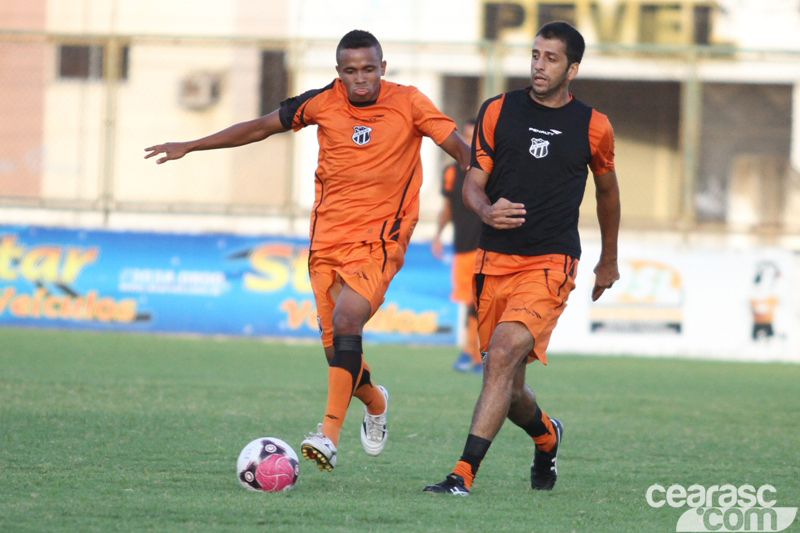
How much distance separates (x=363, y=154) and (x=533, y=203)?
1.02 metres

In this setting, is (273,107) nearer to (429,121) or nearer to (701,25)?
(701,25)

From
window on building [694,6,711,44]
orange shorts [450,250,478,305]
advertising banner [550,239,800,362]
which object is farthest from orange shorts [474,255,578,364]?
window on building [694,6,711,44]

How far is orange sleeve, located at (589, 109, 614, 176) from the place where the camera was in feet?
17.8

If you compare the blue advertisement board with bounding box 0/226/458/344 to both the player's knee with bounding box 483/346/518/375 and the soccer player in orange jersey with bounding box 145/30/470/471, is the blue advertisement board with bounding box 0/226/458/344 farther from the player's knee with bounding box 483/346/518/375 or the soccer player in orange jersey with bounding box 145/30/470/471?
the player's knee with bounding box 483/346/518/375

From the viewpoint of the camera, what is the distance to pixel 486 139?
5461 millimetres

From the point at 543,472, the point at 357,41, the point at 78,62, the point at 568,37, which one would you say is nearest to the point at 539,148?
the point at 568,37

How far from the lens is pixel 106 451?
600 centimetres

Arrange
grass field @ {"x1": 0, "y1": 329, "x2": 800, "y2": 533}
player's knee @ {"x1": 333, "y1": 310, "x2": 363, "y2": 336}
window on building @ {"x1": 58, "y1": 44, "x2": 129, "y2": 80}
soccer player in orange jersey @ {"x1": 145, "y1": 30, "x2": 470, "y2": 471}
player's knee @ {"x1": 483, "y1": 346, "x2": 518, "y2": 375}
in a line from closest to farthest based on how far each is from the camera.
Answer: grass field @ {"x1": 0, "y1": 329, "x2": 800, "y2": 533}
player's knee @ {"x1": 483, "y1": 346, "x2": 518, "y2": 375}
player's knee @ {"x1": 333, "y1": 310, "x2": 363, "y2": 336}
soccer player in orange jersey @ {"x1": 145, "y1": 30, "x2": 470, "y2": 471}
window on building @ {"x1": 58, "y1": 44, "x2": 129, "y2": 80}

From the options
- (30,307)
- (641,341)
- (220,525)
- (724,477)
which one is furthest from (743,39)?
(220,525)

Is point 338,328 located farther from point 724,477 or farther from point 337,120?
point 724,477

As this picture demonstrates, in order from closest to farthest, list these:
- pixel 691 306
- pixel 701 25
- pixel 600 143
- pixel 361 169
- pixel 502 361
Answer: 1. pixel 502 361
2. pixel 600 143
3. pixel 361 169
4. pixel 691 306
5. pixel 701 25

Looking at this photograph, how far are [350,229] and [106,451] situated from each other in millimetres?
1788

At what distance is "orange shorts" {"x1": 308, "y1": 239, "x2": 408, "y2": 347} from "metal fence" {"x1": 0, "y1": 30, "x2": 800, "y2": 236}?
9.41 meters

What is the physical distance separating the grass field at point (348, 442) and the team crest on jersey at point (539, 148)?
1.64 metres
